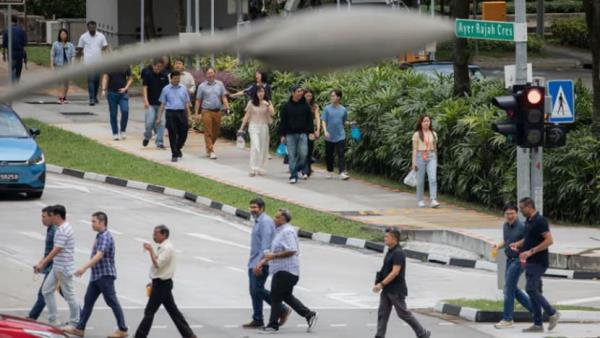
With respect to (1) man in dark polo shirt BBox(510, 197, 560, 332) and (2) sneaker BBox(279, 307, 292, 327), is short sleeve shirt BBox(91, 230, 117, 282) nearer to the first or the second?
(2) sneaker BBox(279, 307, 292, 327)

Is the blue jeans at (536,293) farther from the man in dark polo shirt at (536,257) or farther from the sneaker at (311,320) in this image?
the sneaker at (311,320)

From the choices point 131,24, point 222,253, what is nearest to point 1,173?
point 222,253

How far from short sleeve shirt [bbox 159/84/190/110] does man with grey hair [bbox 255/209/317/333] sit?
1328 centimetres

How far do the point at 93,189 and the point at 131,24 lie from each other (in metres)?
22.6

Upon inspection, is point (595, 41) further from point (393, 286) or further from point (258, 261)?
point (393, 286)

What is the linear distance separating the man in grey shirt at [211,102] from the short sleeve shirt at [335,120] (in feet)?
8.61

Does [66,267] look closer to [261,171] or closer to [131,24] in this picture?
[261,171]

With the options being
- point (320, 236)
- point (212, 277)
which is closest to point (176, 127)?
point (320, 236)

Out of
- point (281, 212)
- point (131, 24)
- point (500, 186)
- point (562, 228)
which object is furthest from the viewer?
point (131, 24)

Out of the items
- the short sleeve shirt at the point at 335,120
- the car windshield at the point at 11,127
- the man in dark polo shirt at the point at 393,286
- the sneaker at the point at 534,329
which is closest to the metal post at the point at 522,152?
the sneaker at the point at 534,329

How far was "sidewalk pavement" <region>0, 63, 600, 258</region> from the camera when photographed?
25.3 metres

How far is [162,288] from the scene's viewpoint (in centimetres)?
1748

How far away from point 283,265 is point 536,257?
3012mm

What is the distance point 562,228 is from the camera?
25766 mm
